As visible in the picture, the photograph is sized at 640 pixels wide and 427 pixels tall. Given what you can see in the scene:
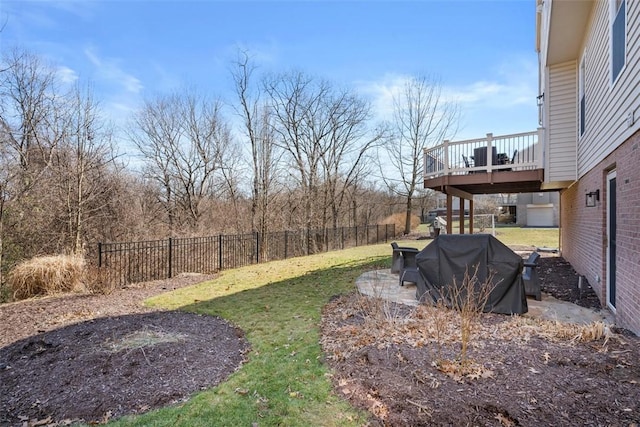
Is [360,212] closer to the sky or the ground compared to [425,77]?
closer to the ground

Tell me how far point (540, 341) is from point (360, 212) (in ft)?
64.2

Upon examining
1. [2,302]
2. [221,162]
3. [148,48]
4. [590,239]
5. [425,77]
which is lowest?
[2,302]

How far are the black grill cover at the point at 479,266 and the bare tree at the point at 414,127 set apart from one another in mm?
17085

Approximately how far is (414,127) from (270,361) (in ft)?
70.5

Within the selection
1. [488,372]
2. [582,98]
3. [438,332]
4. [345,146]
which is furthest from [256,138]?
[488,372]

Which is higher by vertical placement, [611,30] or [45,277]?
[611,30]

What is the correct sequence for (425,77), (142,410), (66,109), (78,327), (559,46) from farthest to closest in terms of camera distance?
(425,77) < (66,109) < (559,46) < (78,327) < (142,410)

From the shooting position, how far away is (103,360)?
332 centimetres

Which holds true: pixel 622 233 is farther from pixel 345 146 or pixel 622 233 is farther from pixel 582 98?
pixel 345 146

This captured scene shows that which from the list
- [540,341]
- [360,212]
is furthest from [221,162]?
[540,341]

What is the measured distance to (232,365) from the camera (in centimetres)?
343

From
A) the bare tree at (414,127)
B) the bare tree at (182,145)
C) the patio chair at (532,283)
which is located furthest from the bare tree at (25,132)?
the bare tree at (414,127)

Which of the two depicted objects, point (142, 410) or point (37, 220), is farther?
point (37, 220)

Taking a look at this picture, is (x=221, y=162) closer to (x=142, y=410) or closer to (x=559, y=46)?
(x=559, y=46)
